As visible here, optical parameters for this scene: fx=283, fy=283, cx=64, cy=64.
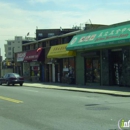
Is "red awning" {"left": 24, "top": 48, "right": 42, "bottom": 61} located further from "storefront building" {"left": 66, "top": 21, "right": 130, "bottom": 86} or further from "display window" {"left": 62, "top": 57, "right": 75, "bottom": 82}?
"storefront building" {"left": 66, "top": 21, "right": 130, "bottom": 86}

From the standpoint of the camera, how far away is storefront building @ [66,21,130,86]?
2285 centimetres

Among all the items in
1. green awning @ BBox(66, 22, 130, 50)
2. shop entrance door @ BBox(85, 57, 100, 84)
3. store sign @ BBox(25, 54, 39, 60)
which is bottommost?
shop entrance door @ BBox(85, 57, 100, 84)

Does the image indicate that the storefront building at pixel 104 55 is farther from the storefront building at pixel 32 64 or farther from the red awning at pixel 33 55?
the storefront building at pixel 32 64

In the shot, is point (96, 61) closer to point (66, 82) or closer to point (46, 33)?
point (66, 82)

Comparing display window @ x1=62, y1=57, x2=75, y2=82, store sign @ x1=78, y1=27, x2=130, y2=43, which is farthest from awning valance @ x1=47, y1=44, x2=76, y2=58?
store sign @ x1=78, y1=27, x2=130, y2=43

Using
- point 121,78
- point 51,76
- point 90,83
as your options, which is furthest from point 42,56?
point 121,78

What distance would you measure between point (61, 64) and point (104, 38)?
38.3ft

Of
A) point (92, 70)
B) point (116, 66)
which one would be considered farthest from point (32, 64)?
point (116, 66)

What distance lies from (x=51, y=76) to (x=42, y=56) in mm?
3131

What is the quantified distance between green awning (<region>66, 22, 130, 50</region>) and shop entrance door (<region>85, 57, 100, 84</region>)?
2.17 metres

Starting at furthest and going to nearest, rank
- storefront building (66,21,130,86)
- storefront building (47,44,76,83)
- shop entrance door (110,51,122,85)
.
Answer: storefront building (47,44,76,83) < shop entrance door (110,51,122,85) < storefront building (66,21,130,86)

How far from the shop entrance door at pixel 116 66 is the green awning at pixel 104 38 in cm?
165

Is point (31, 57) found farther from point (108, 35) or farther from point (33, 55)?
point (108, 35)

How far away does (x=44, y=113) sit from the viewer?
11.1 metres
